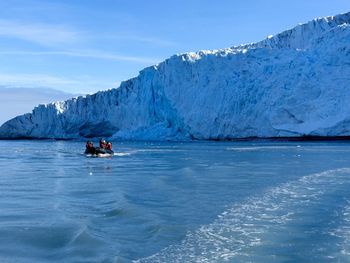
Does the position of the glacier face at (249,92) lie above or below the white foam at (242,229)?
above

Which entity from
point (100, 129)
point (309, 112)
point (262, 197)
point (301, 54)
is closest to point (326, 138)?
point (309, 112)

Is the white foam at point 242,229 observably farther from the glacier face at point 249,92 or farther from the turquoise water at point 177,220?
the glacier face at point 249,92

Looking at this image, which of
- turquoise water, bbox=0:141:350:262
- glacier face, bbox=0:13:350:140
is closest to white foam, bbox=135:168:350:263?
turquoise water, bbox=0:141:350:262

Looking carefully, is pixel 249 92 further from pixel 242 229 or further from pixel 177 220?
pixel 242 229

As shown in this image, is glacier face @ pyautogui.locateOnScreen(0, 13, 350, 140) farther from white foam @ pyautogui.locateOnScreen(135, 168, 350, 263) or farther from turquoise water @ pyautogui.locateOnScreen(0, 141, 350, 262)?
white foam @ pyautogui.locateOnScreen(135, 168, 350, 263)

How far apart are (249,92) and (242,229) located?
3110 cm

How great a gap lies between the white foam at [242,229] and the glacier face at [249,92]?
26.0m

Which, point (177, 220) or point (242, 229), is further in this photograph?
point (177, 220)

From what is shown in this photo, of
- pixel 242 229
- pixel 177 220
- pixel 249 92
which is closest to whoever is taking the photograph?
pixel 242 229

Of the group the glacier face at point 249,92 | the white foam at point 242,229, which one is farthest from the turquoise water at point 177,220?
the glacier face at point 249,92

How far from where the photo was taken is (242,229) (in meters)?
6.42

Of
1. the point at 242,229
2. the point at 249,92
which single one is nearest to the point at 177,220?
the point at 242,229

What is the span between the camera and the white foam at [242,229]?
527 centimetres

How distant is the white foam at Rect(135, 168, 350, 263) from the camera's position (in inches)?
208
